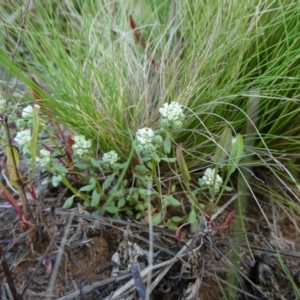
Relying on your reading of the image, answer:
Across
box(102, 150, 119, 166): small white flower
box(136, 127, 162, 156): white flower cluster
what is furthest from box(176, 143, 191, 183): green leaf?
box(102, 150, 119, 166): small white flower

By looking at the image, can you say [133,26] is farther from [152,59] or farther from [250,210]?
[250,210]

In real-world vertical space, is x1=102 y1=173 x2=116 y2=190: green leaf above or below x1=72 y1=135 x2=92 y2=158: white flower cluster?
below

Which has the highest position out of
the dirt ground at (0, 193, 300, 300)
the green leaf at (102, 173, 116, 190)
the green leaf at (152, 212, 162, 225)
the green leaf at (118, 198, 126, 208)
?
the green leaf at (102, 173, 116, 190)

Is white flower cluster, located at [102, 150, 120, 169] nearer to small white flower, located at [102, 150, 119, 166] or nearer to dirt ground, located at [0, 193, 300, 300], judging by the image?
small white flower, located at [102, 150, 119, 166]

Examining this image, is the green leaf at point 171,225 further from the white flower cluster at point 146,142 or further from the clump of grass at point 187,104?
the white flower cluster at point 146,142

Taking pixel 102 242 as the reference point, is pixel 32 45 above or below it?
above

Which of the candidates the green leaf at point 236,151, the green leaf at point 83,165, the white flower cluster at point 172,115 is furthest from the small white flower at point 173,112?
the green leaf at point 83,165

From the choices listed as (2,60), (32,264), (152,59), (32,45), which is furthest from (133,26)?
(32,264)

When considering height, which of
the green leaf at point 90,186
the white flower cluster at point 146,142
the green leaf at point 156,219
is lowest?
the green leaf at point 156,219

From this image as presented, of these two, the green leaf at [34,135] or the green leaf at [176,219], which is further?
the green leaf at [176,219]
